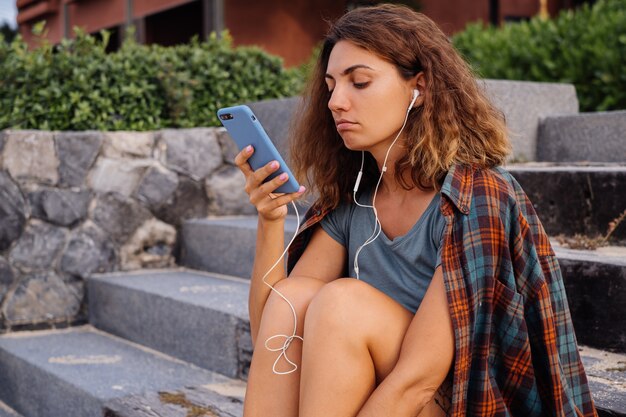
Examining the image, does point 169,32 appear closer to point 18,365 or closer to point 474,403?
point 18,365

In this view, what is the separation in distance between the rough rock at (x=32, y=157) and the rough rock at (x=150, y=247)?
0.52 m

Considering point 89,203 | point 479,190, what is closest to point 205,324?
point 89,203

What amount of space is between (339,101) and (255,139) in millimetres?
240

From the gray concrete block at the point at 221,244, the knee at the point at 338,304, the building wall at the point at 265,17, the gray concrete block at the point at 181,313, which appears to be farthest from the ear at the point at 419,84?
the building wall at the point at 265,17

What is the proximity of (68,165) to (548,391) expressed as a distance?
3.01m

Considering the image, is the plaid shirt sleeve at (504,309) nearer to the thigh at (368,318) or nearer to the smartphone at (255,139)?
the thigh at (368,318)

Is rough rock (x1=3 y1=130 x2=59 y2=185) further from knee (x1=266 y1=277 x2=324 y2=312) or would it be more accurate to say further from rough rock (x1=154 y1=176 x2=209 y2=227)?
knee (x1=266 y1=277 x2=324 y2=312)

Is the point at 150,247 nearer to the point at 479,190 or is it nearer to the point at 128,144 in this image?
the point at 128,144

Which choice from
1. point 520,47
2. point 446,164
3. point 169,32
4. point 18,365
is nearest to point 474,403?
point 446,164

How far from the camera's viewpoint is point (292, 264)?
2312mm

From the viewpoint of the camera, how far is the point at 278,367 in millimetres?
1985

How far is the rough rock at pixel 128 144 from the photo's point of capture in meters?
4.23

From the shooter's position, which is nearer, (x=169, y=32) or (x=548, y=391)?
(x=548, y=391)

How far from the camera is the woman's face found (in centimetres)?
198
